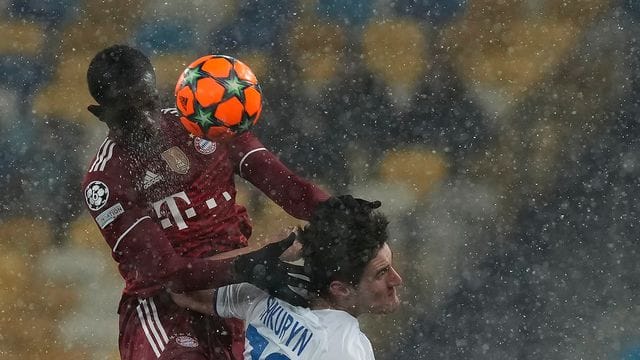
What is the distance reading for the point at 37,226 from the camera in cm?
820

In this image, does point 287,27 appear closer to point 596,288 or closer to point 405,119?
point 405,119

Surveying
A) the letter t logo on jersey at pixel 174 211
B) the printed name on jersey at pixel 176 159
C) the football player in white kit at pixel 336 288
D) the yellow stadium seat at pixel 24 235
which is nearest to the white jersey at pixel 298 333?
the football player in white kit at pixel 336 288

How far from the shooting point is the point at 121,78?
4.23 m

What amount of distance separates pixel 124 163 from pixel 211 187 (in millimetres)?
382

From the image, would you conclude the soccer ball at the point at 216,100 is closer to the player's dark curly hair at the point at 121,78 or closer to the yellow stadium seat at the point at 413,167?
the player's dark curly hair at the point at 121,78

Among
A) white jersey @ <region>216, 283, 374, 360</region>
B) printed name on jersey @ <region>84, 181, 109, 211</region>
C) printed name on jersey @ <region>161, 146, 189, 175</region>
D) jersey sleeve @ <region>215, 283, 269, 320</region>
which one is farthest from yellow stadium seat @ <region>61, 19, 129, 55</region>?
white jersey @ <region>216, 283, 374, 360</region>

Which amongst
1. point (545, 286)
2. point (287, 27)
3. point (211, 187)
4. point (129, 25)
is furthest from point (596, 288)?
point (211, 187)

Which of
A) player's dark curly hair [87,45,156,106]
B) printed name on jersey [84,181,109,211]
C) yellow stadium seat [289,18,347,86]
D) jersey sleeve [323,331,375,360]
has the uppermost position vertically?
yellow stadium seat [289,18,347,86]

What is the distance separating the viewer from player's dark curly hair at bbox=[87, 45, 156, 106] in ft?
13.8

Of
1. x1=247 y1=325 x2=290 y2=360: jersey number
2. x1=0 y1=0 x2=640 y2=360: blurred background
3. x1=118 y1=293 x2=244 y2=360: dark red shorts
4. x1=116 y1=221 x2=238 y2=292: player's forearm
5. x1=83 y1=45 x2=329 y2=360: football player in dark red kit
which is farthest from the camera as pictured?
x1=0 y1=0 x2=640 y2=360: blurred background

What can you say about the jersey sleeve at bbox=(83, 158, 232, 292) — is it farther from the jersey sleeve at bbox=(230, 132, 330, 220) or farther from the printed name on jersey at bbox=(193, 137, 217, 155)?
the jersey sleeve at bbox=(230, 132, 330, 220)

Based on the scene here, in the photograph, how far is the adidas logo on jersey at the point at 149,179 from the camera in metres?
4.26

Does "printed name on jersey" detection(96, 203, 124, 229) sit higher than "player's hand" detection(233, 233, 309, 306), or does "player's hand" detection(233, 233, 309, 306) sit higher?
"printed name on jersey" detection(96, 203, 124, 229)

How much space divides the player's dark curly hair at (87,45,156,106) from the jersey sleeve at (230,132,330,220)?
471mm
